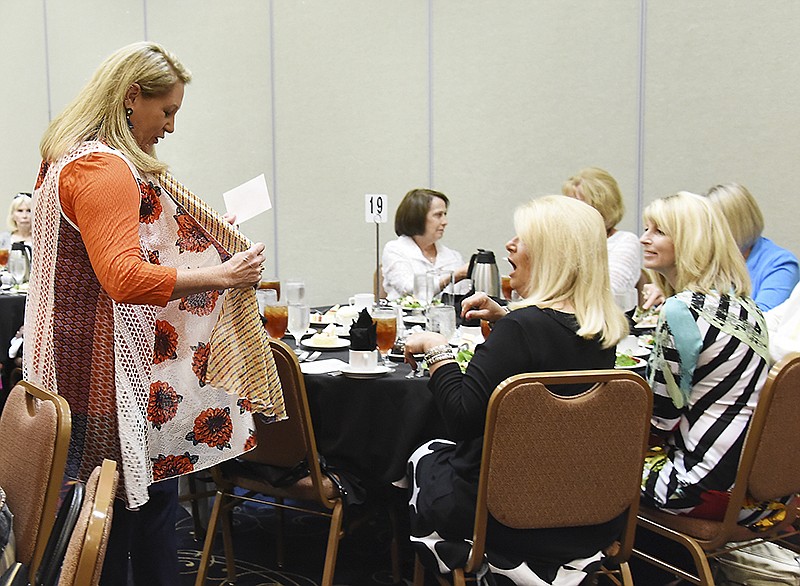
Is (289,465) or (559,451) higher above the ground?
(559,451)

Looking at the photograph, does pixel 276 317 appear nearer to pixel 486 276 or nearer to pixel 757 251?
pixel 486 276

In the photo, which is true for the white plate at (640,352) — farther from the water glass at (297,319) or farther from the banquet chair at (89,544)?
the banquet chair at (89,544)

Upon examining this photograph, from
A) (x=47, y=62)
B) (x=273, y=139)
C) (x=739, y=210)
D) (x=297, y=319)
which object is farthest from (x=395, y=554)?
(x=47, y=62)

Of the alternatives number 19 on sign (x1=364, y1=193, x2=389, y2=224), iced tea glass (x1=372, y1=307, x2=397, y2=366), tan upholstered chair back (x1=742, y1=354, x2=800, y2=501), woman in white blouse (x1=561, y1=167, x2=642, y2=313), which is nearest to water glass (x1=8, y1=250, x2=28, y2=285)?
number 19 on sign (x1=364, y1=193, x2=389, y2=224)

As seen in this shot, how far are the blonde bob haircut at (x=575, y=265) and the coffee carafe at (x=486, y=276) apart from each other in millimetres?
1563

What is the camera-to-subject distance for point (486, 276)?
3.66 metres

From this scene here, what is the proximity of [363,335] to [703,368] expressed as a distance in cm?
99

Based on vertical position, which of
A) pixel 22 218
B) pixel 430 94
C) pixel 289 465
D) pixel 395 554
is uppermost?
pixel 430 94

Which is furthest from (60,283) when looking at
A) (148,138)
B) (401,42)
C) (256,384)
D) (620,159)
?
(401,42)

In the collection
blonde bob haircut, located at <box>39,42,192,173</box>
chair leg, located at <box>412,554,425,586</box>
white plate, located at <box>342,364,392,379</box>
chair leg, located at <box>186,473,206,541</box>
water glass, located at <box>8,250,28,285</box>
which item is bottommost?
chair leg, located at <box>186,473,206,541</box>

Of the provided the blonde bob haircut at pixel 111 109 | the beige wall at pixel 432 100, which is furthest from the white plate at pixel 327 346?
the beige wall at pixel 432 100

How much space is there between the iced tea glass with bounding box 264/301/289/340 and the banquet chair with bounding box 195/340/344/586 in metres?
0.51

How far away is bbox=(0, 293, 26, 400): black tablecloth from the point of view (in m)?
4.39

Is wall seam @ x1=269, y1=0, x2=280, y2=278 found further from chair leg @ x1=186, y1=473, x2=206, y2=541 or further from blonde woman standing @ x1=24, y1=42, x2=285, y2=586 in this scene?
blonde woman standing @ x1=24, y1=42, x2=285, y2=586
